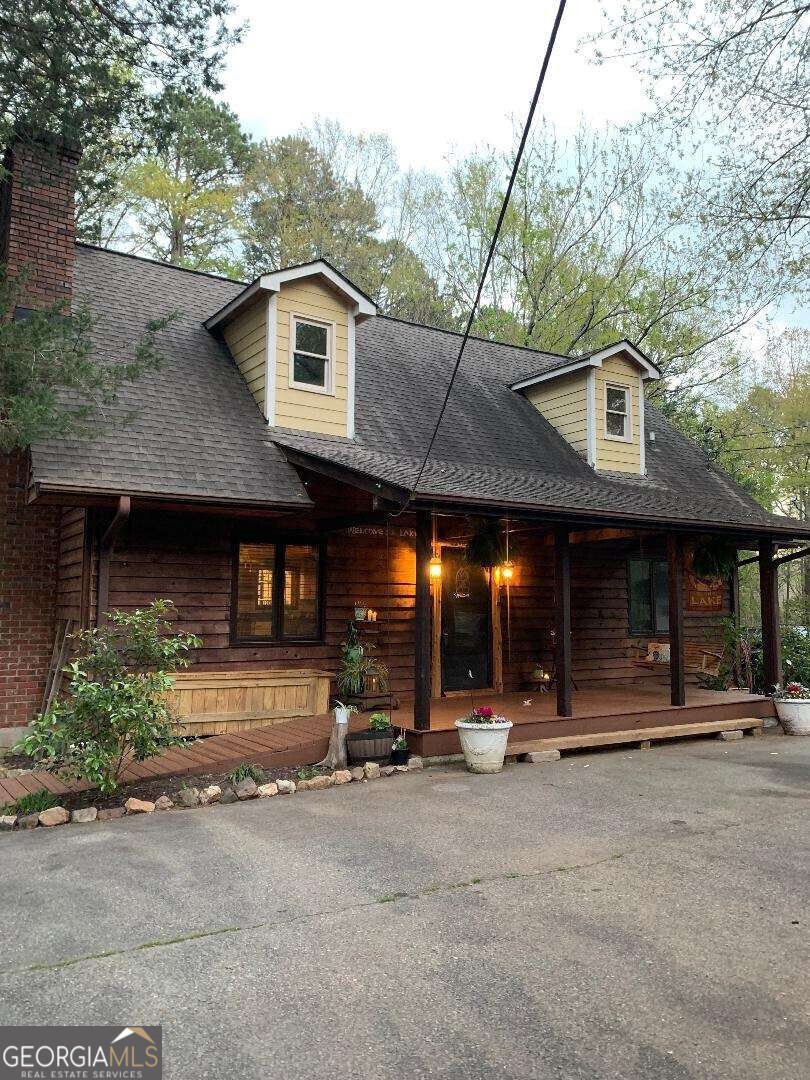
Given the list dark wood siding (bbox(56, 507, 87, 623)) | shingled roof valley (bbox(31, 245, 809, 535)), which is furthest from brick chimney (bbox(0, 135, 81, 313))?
dark wood siding (bbox(56, 507, 87, 623))

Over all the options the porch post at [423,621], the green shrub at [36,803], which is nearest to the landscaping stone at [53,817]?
the green shrub at [36,803]

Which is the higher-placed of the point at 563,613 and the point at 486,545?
the point at 486,545

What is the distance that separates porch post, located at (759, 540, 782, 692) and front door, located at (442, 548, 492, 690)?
400 cm

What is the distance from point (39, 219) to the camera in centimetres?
915

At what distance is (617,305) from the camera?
67.1ft

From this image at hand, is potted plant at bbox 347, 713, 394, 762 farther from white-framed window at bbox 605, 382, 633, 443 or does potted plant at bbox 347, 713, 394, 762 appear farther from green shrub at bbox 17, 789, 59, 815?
white-framed window at bbox 605, 382, 633, 443

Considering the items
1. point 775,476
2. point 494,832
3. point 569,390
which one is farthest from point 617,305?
point 494,832

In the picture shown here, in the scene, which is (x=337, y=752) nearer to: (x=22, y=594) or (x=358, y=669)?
(x=358, y=669)

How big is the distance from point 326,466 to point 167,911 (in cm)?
484

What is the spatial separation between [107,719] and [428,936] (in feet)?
11.5

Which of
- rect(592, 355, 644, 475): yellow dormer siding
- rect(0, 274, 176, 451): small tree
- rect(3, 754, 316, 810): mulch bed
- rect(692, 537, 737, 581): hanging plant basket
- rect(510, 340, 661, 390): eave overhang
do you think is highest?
rect(510, 340, 661, 390): eave overhang

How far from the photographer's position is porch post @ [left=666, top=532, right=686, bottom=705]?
9.87 m

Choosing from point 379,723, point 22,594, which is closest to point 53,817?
point 379,723

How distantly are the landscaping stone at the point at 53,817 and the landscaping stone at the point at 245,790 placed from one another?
1.36 m
